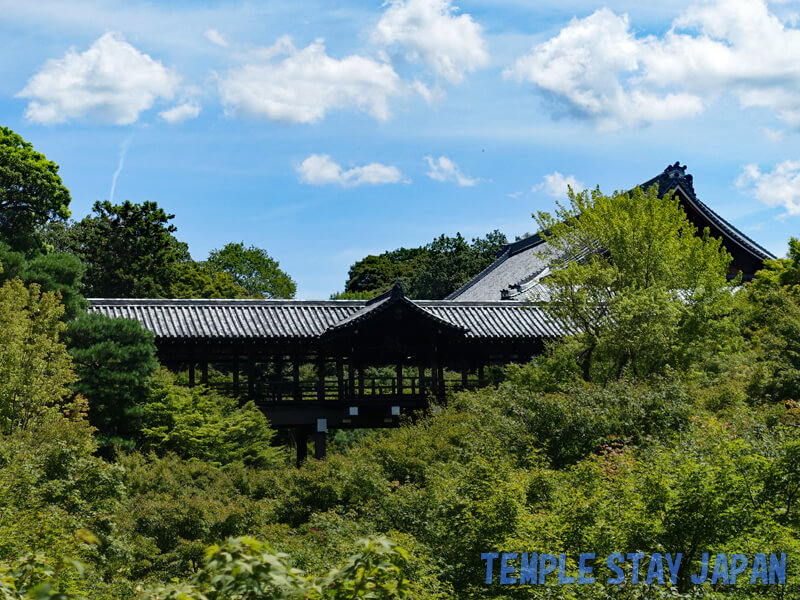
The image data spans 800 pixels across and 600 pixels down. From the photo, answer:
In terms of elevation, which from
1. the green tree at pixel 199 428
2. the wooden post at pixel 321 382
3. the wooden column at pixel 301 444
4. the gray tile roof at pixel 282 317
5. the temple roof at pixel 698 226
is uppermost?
the temple roof at pixel 698 226

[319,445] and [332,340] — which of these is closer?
[332,340]

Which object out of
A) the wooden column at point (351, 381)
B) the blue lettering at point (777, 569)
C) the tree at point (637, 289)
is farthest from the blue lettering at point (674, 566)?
the wooden column at point (351, 381)

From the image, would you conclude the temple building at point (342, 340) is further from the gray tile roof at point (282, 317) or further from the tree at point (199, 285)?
the tree at point (199, 285)

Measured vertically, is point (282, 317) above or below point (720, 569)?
above

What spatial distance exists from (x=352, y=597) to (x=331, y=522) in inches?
286

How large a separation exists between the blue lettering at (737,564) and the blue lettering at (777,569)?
22 cm

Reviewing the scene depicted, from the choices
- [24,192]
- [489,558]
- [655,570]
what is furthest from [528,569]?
[24,192]

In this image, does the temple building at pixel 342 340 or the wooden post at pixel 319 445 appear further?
the wooden post at pixel 319 445

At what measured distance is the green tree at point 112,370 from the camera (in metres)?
19.4

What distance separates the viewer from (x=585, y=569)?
815cm

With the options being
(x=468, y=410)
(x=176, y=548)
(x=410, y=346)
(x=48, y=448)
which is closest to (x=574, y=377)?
(x=468, y=410)

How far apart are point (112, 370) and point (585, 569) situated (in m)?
Answer: 14.4

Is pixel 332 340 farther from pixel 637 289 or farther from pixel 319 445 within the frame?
pixel 637 289

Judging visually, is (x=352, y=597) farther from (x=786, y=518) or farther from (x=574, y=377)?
(x=574, y=377)
